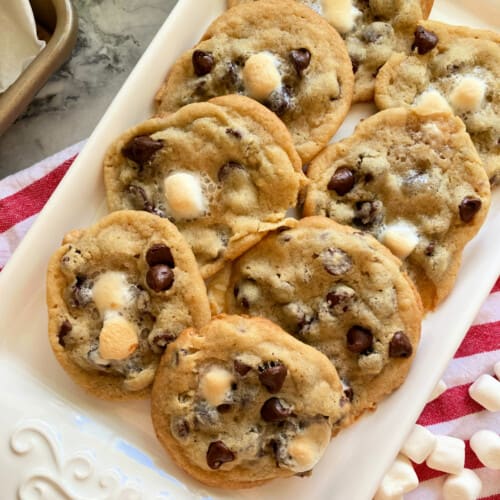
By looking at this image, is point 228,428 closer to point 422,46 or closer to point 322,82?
point 322,82

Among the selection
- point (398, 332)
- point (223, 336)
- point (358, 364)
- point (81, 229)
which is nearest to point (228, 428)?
point (223, 336)

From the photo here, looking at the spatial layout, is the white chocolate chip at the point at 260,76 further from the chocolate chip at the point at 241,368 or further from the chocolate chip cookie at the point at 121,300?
the chocolate chip at the point at 241,368

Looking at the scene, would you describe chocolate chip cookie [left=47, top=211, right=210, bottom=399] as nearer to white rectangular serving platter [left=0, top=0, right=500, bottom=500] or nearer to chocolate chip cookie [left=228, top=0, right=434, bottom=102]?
white rectangular serving platter [left=0, top=0, right=500, bottom=500]

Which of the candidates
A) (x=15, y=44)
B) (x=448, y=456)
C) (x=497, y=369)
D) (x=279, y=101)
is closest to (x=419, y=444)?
(x=448, y=456)

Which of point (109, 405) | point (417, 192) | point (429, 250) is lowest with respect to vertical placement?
point (109, 405)

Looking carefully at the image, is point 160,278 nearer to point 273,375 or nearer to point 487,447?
point 273,375

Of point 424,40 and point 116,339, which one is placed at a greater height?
point 424,40

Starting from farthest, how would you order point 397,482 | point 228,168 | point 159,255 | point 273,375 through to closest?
point 397,482, point 228,168, point 159,255, point 273,375
